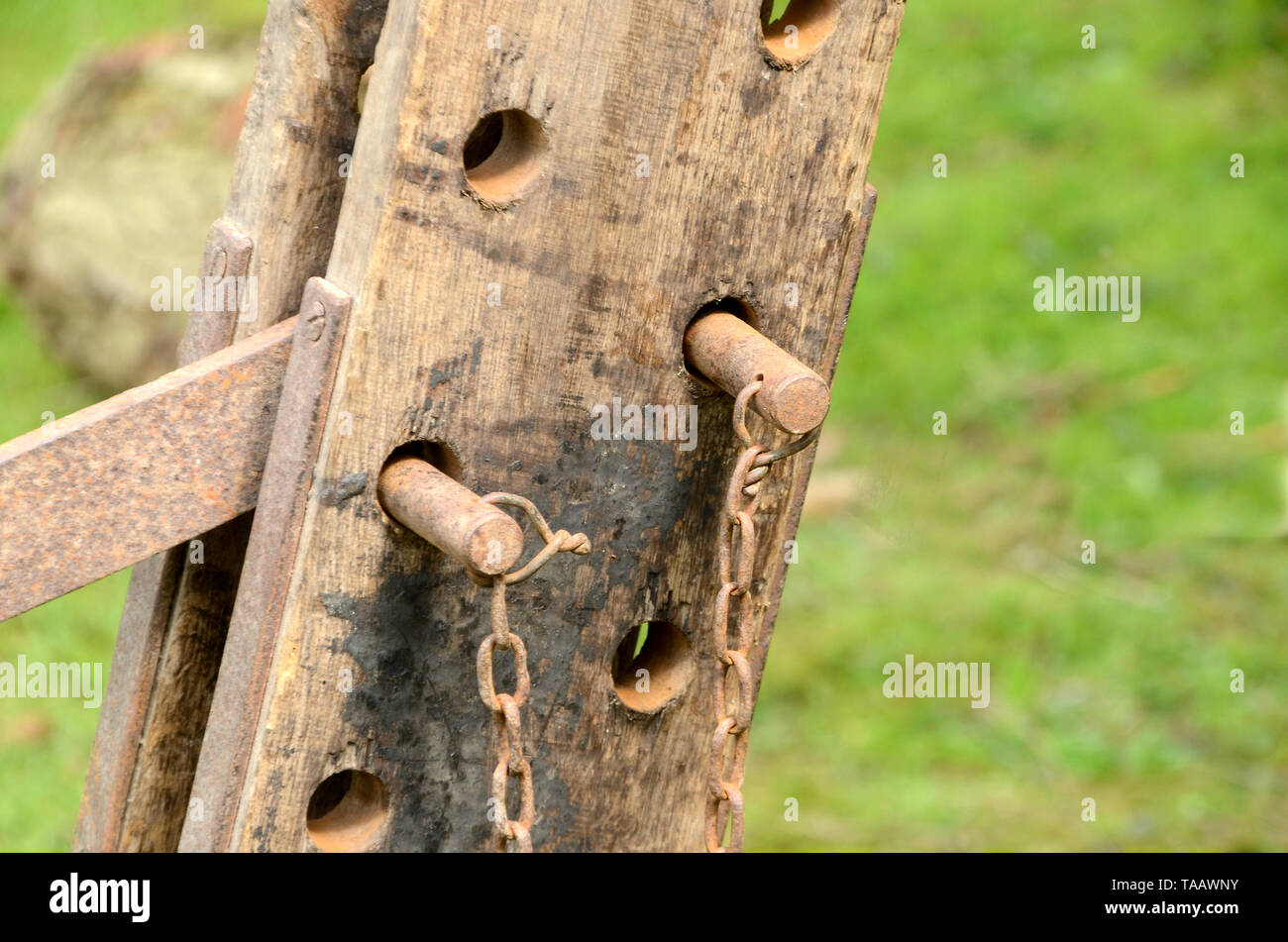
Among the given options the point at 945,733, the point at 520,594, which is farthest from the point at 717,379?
the point at 945,733

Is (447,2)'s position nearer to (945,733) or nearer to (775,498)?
(775,498)

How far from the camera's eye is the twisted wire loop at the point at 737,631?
4.54 ft

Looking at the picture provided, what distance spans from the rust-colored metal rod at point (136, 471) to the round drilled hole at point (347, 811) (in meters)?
0.30

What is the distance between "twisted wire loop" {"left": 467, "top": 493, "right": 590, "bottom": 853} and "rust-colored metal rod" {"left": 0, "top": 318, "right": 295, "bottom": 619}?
0.82 ft

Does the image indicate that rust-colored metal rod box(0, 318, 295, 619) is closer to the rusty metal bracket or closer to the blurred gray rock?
the rusty metal bracket

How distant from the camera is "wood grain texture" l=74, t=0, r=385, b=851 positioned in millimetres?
1468

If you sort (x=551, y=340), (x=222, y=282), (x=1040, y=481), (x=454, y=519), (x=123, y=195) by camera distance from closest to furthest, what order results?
(x=454, y=519) < (x=551, y=340) < (x=222, y=282) < (x=1040, y=481) < (x=123, y=195)

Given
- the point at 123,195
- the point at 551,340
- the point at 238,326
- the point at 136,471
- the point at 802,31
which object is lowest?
the point at 136,471

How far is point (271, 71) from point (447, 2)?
0.30 meters

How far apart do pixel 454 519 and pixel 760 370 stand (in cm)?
31

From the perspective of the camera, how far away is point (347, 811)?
152cm

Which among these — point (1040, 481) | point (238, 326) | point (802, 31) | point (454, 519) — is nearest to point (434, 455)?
point (454, 519)

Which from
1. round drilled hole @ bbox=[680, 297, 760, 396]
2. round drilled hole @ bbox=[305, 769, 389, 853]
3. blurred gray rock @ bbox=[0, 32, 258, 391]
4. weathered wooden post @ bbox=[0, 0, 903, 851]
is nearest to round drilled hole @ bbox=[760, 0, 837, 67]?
weathered wooden post @ bbox=[0, 0, 903, 851]

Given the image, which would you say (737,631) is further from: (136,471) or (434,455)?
(136,471)
